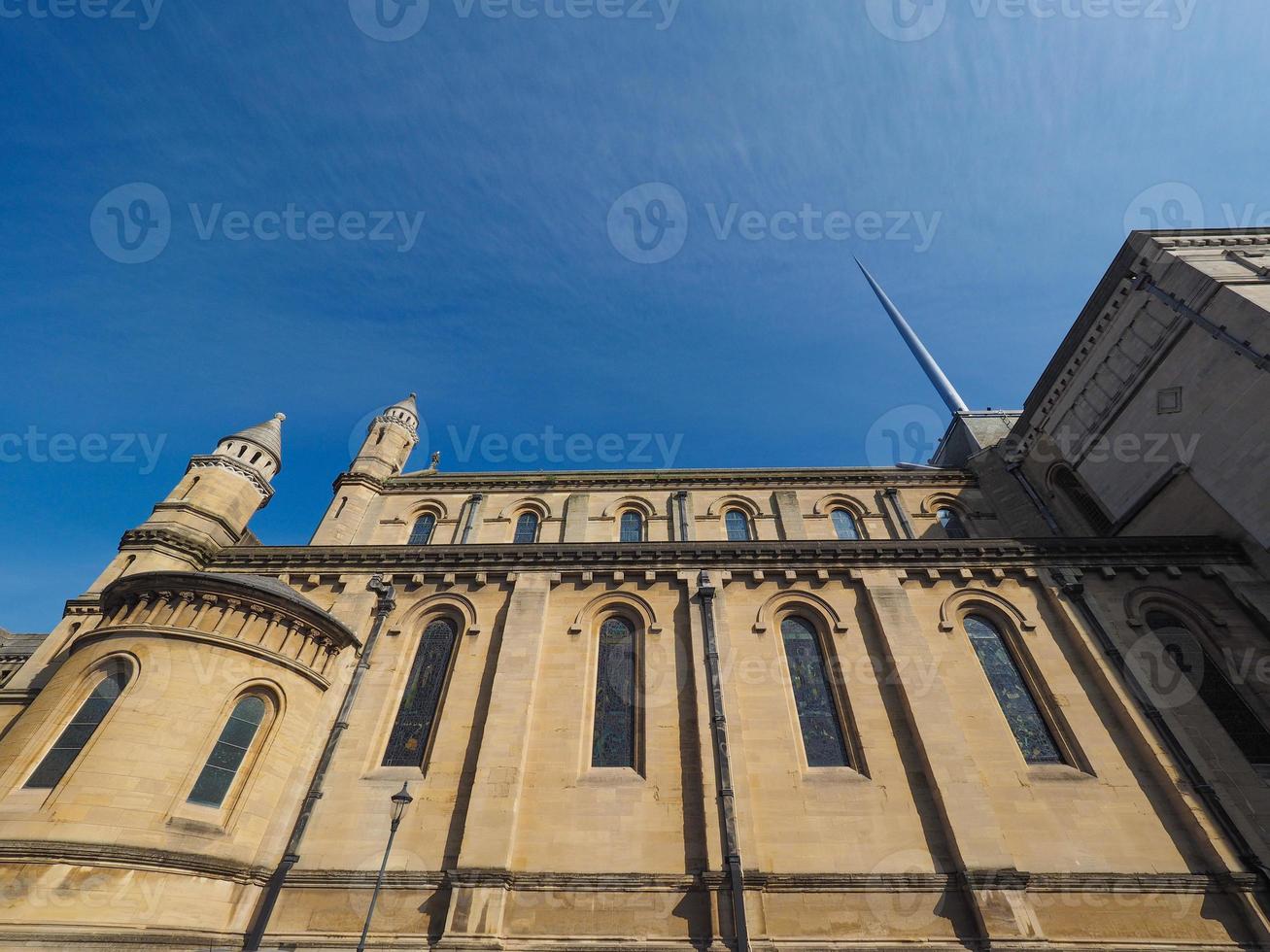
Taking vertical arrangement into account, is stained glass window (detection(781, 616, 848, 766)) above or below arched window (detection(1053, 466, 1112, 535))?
below

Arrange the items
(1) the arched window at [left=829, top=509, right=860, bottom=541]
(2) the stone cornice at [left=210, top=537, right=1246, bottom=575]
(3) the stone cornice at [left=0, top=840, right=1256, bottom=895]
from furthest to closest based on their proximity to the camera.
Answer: (1) the arched window at [left=829, top=509, right=860, bottom=541], (2) the stone cornice at [left=210, top=537, right=1246, bottom=575], (3) the stone cornice at [left=0, top=840, right=1256, bottom=895]

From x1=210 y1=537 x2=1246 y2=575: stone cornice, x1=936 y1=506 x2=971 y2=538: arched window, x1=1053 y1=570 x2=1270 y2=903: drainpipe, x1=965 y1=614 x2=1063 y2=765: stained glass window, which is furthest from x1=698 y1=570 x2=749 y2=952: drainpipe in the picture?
x1=936 y1=506 x2=971 y2=538: arched window

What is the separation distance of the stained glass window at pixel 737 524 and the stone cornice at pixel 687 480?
4.22ft

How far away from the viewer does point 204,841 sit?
38.2 feet

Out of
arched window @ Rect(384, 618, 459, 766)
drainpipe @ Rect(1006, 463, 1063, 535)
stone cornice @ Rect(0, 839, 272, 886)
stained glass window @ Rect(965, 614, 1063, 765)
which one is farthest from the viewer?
drainpipe @ Rect(1006, 463, 1063, 535)

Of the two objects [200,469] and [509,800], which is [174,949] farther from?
[200,469]

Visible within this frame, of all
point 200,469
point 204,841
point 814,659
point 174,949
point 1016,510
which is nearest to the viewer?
point 174,949

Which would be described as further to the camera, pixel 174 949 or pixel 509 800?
pixel 509 800

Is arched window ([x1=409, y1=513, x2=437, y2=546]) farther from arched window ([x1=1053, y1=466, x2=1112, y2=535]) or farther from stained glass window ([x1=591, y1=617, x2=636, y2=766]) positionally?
arched window ([x1=1053, y1=466, x2=1112, y2=535])

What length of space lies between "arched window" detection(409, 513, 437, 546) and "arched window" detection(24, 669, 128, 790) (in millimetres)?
10636

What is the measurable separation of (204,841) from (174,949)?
5.67 feet

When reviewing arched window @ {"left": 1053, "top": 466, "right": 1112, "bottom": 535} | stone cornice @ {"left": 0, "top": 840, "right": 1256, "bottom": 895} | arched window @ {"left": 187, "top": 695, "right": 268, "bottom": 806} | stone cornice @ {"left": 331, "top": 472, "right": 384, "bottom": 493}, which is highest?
stone cornice @ {"left": 331, "top": 472, "right": 384, "bottom": 493}

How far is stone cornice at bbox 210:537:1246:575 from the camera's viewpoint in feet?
56.3

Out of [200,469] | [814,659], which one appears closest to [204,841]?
[200,469]
